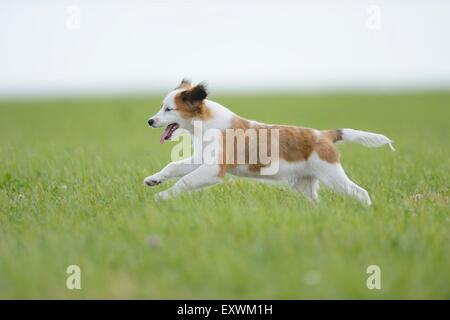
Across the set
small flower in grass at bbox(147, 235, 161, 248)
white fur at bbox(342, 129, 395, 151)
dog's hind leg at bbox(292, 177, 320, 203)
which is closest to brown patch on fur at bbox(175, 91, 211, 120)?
dog's hind leg at bbox(292, 177, 320, 203)

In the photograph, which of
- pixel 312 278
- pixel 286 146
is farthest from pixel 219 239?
pixel 286 146

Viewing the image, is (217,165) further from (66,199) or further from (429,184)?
(429,184)

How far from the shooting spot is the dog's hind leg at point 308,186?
25.0 ft

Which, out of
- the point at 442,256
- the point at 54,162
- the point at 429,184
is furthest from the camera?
the point at 54,162

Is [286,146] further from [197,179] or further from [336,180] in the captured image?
[197,179]

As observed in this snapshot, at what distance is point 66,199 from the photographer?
24.2 ft

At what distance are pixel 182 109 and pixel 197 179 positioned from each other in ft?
3.10

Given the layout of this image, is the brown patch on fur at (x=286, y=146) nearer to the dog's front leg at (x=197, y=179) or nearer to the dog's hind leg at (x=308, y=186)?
the dog's front leg at (x=197, y=179)

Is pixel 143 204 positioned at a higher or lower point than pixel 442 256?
higher

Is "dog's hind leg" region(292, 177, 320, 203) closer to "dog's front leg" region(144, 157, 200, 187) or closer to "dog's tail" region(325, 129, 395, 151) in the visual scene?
"dog's tail" region(325, 129, 395, 151)

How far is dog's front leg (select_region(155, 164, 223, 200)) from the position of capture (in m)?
6.98

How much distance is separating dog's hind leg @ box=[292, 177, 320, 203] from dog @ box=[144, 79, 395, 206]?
0.10 ft

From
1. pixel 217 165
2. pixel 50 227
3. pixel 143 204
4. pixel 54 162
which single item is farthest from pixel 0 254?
pixel 54 162

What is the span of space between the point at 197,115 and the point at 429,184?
3465 mm
